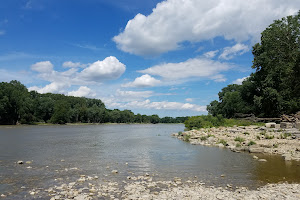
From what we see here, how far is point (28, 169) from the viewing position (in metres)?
14.2

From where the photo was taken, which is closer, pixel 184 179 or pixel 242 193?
pixel 242 193

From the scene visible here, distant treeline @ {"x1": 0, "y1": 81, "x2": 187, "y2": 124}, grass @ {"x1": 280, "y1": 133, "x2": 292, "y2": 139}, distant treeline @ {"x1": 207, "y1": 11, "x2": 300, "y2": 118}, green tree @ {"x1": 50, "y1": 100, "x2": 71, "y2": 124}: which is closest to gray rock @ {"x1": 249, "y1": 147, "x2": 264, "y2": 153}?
grass @ {"x1": 280, "y1": 133, "x2": 292, "y2": 139}

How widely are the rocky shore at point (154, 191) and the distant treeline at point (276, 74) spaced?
1993 cm

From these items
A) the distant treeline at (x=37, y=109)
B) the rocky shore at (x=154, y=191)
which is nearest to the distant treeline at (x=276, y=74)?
the rocky shore at (x=154, y=191)

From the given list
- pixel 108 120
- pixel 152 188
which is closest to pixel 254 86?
pixel 152 188

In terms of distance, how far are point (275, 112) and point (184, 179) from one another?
41.5 metres

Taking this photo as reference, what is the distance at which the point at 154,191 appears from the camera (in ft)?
31.6

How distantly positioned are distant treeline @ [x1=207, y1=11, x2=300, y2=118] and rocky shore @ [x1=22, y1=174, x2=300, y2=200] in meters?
19.9

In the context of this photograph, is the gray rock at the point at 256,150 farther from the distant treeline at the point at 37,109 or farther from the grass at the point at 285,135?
the distant treeline at the point at 37,109

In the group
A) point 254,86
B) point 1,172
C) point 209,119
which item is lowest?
point 1,172

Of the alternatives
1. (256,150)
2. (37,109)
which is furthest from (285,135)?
(37,109)

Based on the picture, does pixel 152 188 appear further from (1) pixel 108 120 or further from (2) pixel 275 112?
(1) pixel 108 120

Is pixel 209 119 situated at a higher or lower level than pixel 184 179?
higher

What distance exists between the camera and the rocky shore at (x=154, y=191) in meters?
8.70
